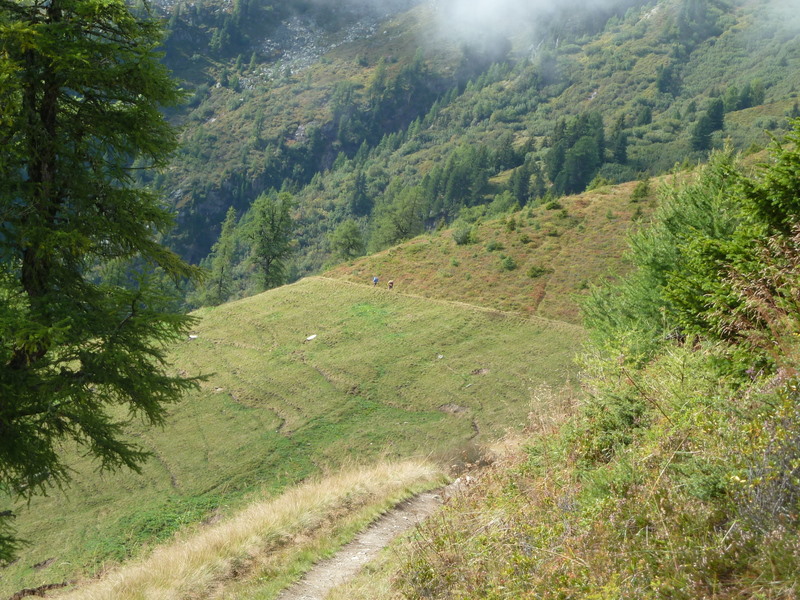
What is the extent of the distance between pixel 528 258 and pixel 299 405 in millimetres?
24920

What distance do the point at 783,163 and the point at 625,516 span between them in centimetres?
615

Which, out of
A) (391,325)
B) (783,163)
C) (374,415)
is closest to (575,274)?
(391,325)

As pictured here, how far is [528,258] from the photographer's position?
155ft

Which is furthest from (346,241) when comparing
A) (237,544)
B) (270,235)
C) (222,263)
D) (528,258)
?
(237,544)

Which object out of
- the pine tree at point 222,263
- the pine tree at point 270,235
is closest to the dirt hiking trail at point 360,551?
the pine tree at point 270,235

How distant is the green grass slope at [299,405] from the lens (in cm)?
1948

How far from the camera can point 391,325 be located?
131 ft

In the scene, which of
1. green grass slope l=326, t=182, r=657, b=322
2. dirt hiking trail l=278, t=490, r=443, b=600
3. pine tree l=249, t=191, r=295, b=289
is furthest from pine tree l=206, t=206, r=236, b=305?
dirt hiking trail l=278, t=490, r=443, b=600

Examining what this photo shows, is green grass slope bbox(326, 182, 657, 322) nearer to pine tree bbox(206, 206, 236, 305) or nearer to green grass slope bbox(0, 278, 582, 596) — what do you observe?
green grass slope bbox(0, 278, 582, 596)

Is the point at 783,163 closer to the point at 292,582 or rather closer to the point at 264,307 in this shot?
the point at 292,582

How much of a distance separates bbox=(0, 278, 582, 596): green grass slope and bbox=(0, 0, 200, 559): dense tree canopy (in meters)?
7.40

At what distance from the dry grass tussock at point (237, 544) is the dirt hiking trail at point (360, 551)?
1.70ft

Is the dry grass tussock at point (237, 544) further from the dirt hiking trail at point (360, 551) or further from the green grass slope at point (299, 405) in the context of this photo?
the green grass slope at point (299, 405)

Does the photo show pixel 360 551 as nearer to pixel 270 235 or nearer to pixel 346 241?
pixel 270 235
